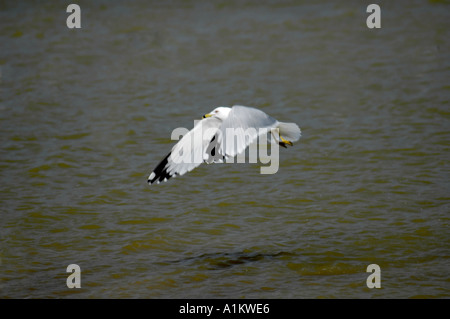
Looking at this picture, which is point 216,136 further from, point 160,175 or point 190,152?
point 160,175

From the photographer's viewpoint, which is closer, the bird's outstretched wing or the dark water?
the bird's outstretched wing

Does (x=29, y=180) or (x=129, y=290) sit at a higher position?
(x=29, y=180)

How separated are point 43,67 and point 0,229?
14.5ft

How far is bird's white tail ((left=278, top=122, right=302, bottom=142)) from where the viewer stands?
537 cm

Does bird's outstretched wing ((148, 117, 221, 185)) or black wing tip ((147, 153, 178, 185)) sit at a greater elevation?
bird's outstretched wing ((148, 117, 221, 185))

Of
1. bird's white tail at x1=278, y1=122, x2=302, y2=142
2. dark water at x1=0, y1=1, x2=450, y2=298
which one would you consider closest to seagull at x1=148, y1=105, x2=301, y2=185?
bird's white tail at x1=278, y1=122, x2=302, y2=142

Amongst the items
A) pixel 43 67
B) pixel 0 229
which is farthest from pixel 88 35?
pixel 0 229

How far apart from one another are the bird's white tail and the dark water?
0.82 m

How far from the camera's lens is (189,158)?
5098 millimetres

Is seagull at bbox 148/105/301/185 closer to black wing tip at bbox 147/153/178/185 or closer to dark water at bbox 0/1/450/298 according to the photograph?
black wing tip at bbox 147/153/178/185

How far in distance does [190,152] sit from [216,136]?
0.30 metres

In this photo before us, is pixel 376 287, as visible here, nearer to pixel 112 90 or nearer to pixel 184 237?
pixel 184 237

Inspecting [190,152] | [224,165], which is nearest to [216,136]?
[190,152]

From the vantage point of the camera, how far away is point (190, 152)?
202 inches
